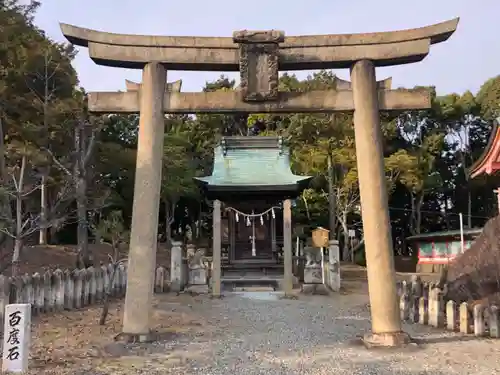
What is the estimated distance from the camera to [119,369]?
6.02m

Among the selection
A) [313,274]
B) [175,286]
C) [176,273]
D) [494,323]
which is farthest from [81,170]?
[494,323]

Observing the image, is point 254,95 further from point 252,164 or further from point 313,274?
point 252,164

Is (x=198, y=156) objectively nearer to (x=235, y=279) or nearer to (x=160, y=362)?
(x=235, y=279)

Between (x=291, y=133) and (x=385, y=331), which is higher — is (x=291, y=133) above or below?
above

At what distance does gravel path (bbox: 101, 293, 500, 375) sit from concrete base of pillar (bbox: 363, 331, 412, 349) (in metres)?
0.16

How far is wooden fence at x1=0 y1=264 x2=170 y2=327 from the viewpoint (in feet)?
32.2

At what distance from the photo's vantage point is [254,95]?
306 inches

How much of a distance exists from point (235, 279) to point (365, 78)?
36.7ft

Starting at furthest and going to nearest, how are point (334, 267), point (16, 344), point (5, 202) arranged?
point (334, 267), point (5, 202), point (16, 344)

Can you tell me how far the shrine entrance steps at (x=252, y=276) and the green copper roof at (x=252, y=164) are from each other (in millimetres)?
3226

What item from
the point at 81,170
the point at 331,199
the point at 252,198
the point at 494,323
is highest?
the point at 331,199

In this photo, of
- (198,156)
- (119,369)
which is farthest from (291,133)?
(119,369)

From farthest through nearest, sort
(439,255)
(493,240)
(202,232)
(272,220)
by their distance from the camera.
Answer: (202,232)
(439,255)
(272,220)
(493,240)

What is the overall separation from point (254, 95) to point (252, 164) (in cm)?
1320
